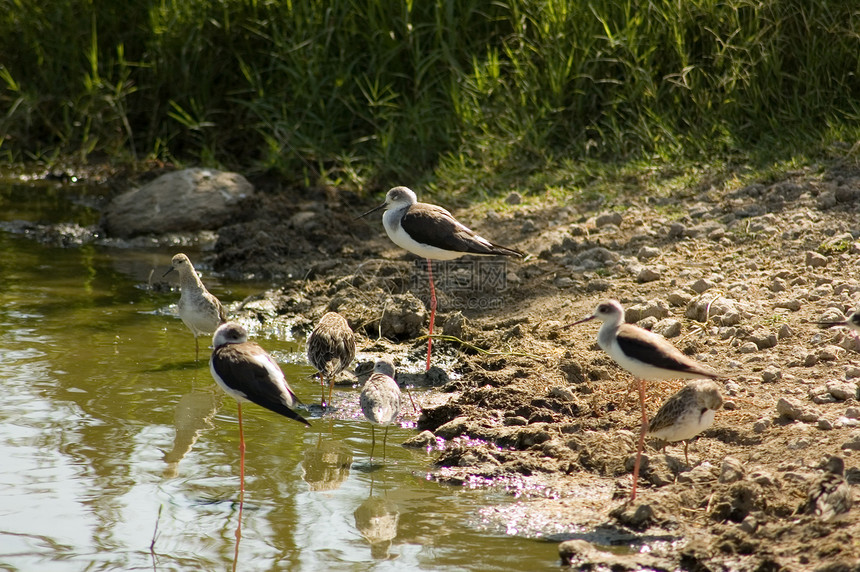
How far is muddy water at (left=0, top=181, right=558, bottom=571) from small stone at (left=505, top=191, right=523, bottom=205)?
146 inches

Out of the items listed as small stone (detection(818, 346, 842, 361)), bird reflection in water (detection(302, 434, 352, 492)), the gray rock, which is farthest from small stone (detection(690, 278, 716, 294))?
bird reflection in water (detection(302, 434, 352, 492))

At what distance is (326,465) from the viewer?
648 centimetres

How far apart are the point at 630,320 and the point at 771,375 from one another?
157 cm

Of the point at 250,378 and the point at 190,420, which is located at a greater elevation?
the point at 250,378

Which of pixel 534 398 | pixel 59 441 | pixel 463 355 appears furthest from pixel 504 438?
pixel 59 441

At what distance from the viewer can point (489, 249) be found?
8.50 meters

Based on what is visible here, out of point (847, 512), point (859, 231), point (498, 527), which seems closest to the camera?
point (847, 512)

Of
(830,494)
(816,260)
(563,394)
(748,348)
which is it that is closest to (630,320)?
(748,348)

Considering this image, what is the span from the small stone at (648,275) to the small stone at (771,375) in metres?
2.21

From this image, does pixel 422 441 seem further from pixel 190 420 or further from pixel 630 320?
pixel 630 320

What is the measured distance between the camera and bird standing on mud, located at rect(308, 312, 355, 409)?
7383 mm

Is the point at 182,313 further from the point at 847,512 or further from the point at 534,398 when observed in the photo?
the point at 847,512

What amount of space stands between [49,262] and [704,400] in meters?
8.05

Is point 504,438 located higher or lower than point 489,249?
lower
